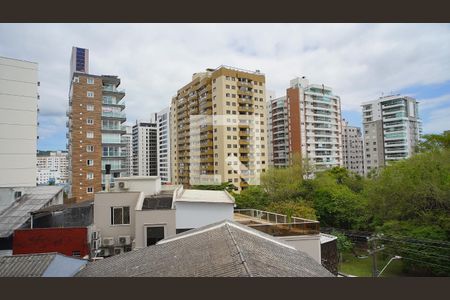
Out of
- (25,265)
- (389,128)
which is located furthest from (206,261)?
(389,128)

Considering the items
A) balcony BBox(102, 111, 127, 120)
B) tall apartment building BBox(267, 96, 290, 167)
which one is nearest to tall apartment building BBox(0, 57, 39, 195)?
balcony BBox(102, 111, 127, 120)

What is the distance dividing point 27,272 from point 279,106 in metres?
19.6

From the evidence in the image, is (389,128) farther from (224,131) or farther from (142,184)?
(142,184)

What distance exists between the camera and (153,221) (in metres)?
3.81

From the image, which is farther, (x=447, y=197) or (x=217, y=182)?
(x=217, y=182)

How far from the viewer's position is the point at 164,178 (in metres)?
20.0

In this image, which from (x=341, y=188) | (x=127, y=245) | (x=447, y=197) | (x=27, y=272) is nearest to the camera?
(x=27, y=272)

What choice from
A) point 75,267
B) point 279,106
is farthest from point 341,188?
point 279,106

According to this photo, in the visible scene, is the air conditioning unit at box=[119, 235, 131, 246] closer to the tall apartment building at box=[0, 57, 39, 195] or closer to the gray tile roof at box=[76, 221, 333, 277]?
the tall apartment building at box=[0, 57, 39, 195]

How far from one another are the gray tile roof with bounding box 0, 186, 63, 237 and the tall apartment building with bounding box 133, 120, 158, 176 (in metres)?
17.4

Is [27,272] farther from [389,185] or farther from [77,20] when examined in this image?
[389,185]

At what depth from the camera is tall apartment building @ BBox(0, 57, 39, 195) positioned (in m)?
3.15

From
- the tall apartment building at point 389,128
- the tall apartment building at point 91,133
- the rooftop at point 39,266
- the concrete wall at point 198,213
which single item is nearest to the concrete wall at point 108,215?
the concrete wall at point 198,213

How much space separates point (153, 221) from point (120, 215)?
845 mm
